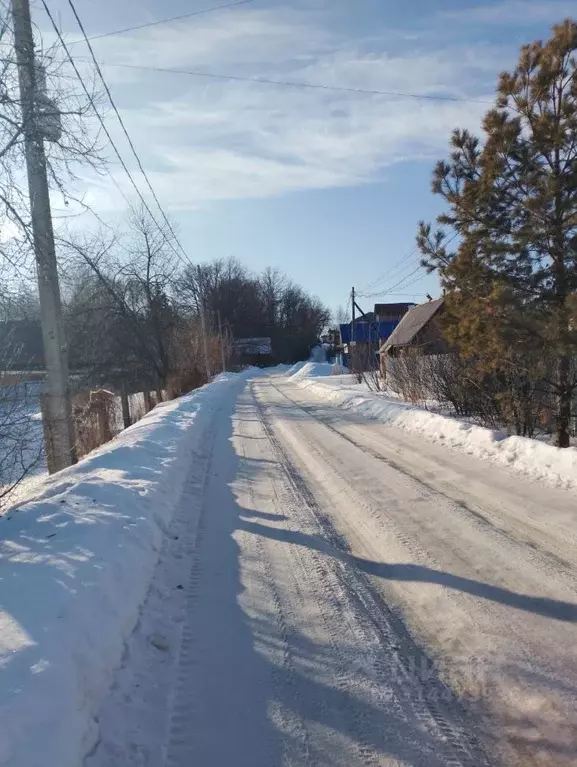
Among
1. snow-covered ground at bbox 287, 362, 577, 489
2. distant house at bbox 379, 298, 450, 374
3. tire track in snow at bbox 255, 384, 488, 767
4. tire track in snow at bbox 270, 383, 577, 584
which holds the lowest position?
tire track in snow at bbox 255, 384, 488, 767

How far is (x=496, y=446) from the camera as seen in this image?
9.62m

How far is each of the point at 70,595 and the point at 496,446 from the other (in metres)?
7.44

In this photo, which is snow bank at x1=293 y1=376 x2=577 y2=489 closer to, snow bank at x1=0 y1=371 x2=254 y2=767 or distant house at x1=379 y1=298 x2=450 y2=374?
snow bank at x1=0 y1=371 x2=254 y2=767

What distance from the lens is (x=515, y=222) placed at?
383 inches

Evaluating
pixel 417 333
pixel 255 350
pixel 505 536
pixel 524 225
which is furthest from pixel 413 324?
pixel 255 350

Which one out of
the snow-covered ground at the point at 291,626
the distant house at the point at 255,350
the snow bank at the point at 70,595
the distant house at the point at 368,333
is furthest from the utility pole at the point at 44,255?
the distant house at the point at 255,350

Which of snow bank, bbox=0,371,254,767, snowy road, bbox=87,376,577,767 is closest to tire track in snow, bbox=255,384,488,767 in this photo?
snowy road, bbox=87,376,577,767

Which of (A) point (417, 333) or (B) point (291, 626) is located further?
(A) point (417, 333)

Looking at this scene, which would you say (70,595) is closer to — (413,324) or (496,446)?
Answer: (496,446)

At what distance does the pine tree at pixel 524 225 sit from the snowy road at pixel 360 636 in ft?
10.2

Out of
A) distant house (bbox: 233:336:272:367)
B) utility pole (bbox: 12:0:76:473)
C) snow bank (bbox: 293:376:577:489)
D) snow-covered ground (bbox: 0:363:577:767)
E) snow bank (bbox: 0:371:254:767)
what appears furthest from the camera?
distant house (bbox: 233:336:272:367)

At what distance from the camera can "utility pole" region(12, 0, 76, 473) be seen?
6316 mm

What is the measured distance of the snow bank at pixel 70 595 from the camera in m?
2.75

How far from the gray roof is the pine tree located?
1602 centimetres
